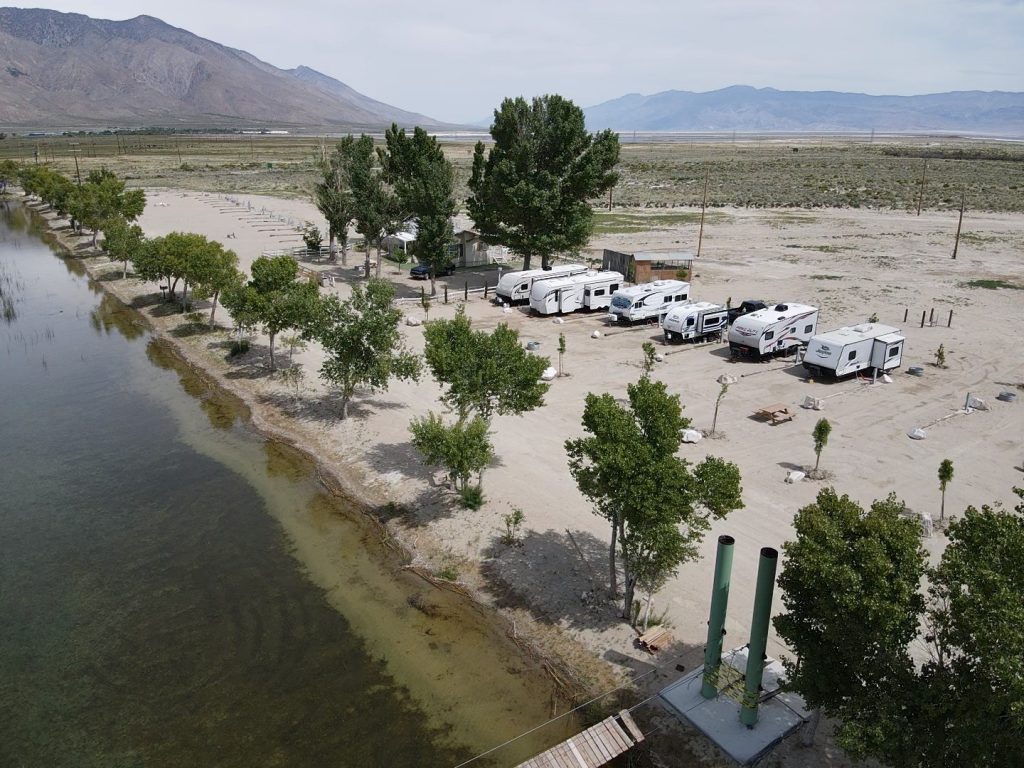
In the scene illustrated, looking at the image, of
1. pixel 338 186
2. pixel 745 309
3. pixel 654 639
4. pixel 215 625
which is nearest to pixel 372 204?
pixel 338 186

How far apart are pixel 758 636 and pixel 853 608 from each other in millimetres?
2641

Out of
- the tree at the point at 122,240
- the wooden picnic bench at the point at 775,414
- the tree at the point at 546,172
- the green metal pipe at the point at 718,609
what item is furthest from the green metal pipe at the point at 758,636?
the tree at the point at 122,240

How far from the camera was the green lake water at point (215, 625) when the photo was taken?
47.7ft

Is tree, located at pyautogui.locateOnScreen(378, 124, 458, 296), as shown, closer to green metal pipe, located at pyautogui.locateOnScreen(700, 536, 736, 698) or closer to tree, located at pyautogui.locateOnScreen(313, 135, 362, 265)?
tree, located at pyautogui.locateOnScreen(313, 135, 362, 265)

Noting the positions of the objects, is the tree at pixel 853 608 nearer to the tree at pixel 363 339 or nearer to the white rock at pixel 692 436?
the white rock at pixel 692 436

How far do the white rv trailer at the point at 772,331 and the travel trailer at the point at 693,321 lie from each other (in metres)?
2.42

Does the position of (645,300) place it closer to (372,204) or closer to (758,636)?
(372,204)

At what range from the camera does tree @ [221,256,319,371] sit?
3056 cm

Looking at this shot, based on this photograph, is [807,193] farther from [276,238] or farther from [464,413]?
[464,413]

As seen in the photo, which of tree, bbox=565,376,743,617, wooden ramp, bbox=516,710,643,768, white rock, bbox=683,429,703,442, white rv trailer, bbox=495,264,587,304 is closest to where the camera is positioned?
wooden ramp, bbox=516,710,643,768

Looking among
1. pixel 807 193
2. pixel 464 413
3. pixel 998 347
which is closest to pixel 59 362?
pixel 464 413

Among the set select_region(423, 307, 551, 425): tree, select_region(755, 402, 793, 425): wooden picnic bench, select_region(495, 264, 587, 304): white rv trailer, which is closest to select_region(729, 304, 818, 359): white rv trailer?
select_region(755, 402, 793, 425): wooden picnic bench

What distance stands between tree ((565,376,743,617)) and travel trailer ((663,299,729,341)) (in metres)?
21.8

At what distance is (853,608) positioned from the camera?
1028 centimetres
